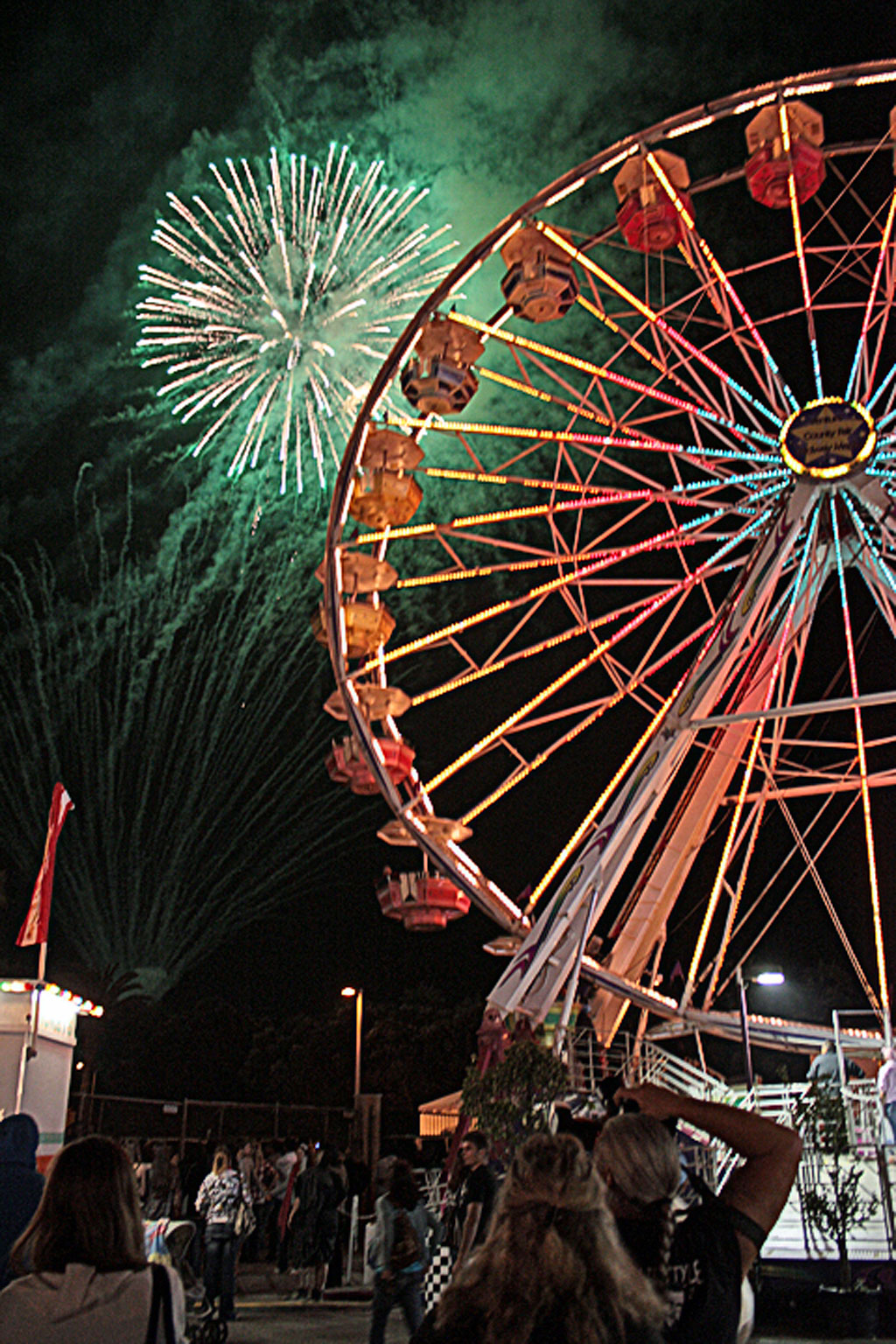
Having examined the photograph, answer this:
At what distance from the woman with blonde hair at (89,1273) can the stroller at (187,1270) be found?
5.47m

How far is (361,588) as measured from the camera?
45.7 ft

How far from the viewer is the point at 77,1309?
2.44 metres

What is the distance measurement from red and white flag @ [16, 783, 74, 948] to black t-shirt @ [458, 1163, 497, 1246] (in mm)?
7203

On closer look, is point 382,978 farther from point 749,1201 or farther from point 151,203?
point 749,1201

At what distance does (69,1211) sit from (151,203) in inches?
854

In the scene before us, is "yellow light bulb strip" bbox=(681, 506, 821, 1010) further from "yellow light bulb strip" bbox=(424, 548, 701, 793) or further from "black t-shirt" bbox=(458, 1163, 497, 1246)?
"black t-shirt" bbox=(458, 1163, 497, 1246)

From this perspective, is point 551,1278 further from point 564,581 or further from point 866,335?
point 866,335

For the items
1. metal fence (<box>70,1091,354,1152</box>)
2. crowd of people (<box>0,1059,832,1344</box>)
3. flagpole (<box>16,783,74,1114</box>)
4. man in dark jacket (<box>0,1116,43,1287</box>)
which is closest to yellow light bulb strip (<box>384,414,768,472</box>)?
flagpole (<box>16,783,74,1114</box>)

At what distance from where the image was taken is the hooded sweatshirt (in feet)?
8.00

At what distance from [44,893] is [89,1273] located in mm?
11044

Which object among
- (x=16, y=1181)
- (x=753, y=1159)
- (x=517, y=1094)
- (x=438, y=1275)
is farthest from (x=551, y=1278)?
(x=517, y=1094)

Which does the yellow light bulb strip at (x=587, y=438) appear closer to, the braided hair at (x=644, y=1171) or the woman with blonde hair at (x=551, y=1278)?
the braided hair at (x=644, y=1171)

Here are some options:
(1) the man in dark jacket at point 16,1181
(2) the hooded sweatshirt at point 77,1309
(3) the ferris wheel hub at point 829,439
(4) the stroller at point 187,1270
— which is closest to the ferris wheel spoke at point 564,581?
(3) the ferris wheel hub at point 829,439

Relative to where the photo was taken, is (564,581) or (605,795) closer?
(605,795)
